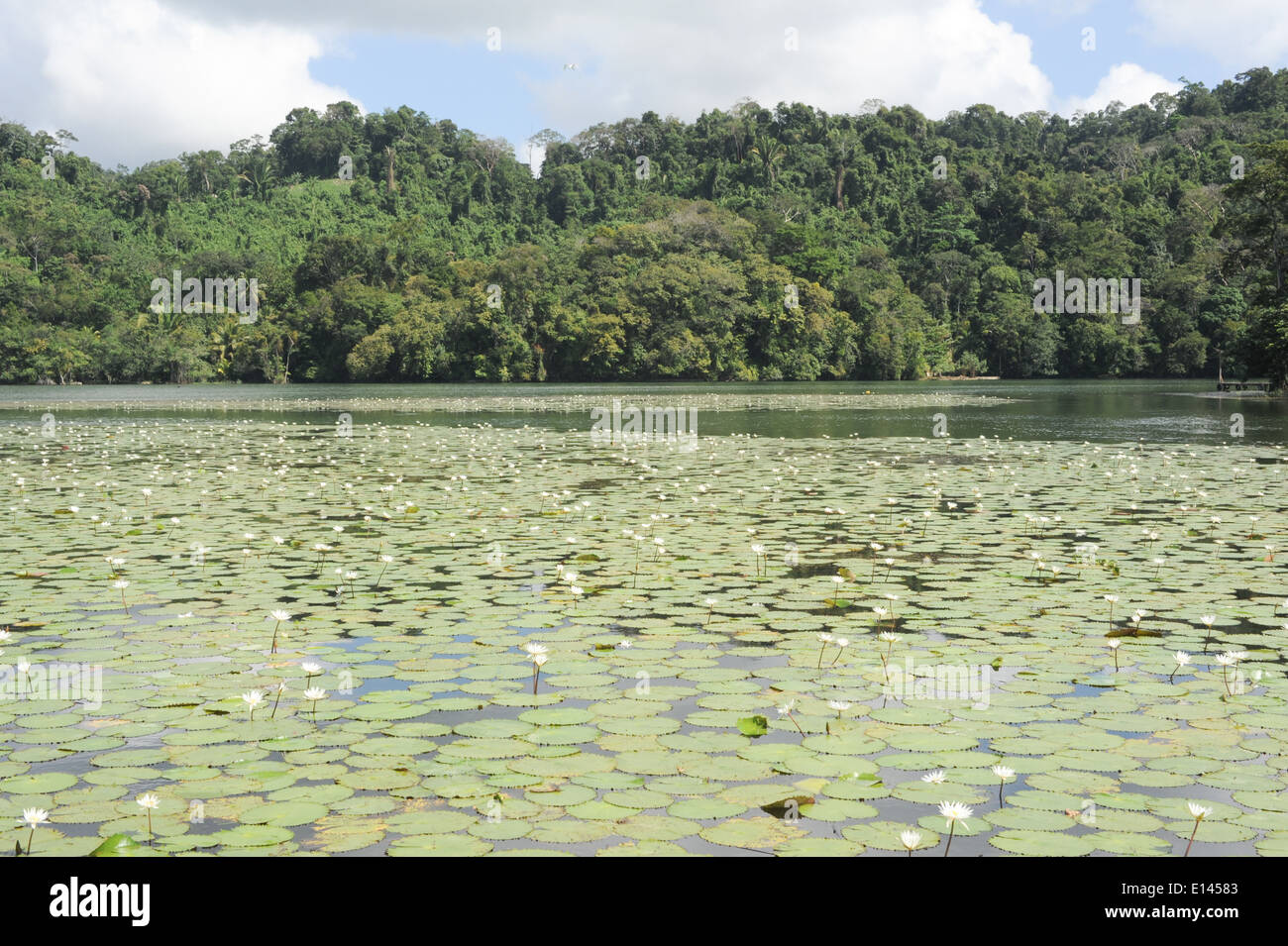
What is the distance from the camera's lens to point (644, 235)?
77.1 meters

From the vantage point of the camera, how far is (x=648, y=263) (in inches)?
2963

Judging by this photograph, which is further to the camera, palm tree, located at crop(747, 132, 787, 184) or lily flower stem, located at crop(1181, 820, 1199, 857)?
palm tree, located at crop(747, 132, 787, 184)

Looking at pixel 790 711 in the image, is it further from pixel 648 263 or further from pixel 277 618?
pixel 648 263

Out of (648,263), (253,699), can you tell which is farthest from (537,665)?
(648,263)

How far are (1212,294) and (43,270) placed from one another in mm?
78903

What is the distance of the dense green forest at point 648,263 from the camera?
72.5 m

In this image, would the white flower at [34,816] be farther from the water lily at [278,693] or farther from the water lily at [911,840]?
the water lily at [911,840]

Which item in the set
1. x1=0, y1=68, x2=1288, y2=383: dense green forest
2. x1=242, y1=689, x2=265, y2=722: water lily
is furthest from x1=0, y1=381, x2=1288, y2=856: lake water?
x1=0, y1=68, x2=1288, y2=383: dense green forest

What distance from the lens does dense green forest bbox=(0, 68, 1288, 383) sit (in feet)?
238

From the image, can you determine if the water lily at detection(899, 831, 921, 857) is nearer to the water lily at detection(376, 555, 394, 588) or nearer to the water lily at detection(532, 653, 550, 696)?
the water lily at detection(532, 653, 550, 696)

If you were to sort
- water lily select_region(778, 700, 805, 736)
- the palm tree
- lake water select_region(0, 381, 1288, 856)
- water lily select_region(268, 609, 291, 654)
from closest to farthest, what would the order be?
lake water select_region(0, 381, 1288, 856) < water lily select_region(778, 700, 805, 736) < water lily select_region(268, 609, 291, 654) < the palm tree

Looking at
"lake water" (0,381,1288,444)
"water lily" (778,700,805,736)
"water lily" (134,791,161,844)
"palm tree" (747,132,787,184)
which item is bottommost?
"water lily" (778,700,805,736)
